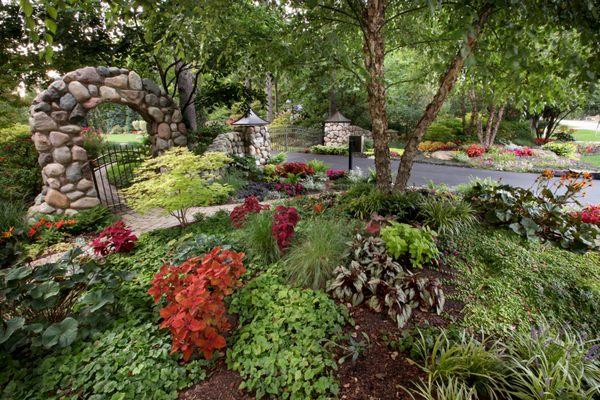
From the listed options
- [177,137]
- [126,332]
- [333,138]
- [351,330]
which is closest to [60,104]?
[177,137]

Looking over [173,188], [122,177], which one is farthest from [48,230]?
[122,177]

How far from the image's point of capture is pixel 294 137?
1656cm

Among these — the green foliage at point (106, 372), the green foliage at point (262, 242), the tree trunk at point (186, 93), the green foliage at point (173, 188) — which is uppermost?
the tree trunk at point (186, 93)

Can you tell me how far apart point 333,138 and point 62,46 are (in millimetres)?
10672

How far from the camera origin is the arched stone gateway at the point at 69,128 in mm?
4883

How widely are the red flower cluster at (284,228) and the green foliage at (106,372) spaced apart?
4.21 feet

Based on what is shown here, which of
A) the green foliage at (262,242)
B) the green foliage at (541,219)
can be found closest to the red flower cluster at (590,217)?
the green foliage at (541,219)

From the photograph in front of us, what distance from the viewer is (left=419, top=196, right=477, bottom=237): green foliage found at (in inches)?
137

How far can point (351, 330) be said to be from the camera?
222cm

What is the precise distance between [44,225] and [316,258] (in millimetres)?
4339

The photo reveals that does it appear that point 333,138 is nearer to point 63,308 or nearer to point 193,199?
point 193,199

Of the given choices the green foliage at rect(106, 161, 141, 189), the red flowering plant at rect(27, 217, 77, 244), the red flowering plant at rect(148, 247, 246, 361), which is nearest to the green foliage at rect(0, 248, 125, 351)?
the red flowering plant at rect(148, 247, 246, 361)

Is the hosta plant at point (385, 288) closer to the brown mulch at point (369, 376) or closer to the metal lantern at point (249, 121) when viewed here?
the brown mulch at point (369, 376)

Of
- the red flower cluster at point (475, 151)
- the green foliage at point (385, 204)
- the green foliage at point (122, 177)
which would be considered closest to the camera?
the green foliage at point (385, 204)
